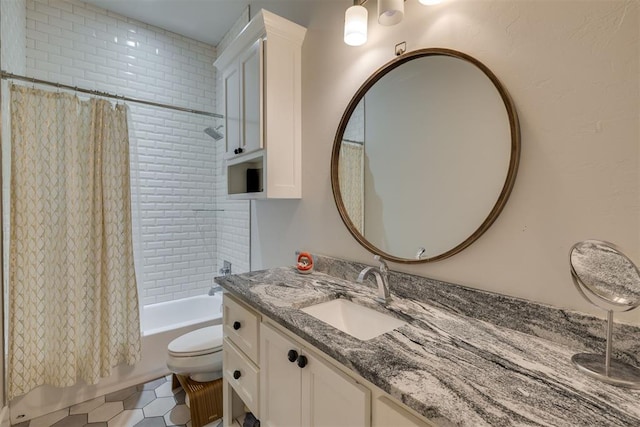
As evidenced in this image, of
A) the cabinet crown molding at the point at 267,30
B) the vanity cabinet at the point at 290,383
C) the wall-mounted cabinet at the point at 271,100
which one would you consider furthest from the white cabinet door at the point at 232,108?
the vanity cabinet at the point at 290,383

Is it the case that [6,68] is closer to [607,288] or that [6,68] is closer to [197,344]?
[197,344]

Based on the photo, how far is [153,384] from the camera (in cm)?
208

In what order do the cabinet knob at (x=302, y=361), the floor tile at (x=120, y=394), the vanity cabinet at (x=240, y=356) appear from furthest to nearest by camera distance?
the floor tile at (x=120, y=394) < the vanity cabinet at (x=240, y=356) < the cabinet knob at (x=302, y=361)

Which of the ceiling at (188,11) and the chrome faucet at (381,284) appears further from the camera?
the ceiling at (188,11)

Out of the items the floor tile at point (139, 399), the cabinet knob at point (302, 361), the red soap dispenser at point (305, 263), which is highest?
the red soap dispenser at point (305, 263)

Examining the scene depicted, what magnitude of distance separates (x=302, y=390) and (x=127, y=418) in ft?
4.99

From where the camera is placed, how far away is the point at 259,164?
6.60 feet

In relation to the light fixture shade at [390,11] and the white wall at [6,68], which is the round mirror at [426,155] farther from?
the white wall at [6,68]

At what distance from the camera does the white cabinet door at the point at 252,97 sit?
1697 millimetres

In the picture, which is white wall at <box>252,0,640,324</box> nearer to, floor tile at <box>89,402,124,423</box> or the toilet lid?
the toilet lid

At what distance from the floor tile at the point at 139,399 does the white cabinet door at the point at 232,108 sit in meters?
1.71

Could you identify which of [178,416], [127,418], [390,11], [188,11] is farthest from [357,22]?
[127,418]

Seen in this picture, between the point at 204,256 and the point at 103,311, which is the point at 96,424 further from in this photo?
the point at 204,256

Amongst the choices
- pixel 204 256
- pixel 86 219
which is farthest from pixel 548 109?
pixel 204 256
